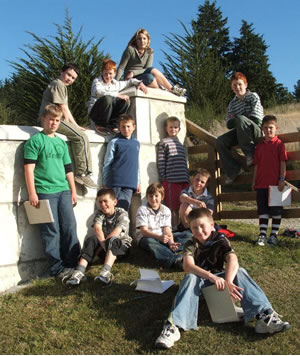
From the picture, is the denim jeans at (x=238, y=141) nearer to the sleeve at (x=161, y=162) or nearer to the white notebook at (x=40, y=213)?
the sleeve at (x=161, y=162)

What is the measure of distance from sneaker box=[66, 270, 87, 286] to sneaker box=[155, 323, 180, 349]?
129 cm

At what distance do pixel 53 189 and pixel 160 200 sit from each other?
1207 mm

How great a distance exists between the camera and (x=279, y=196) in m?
5.37

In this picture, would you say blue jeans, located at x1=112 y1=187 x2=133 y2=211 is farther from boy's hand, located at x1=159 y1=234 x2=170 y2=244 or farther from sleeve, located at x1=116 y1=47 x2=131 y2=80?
sleeve, located at x1=116 y1=47 x2=131 y2=80

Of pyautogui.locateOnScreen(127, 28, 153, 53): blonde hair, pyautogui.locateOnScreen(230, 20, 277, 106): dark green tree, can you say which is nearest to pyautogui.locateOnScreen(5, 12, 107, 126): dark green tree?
pyautogui.locateOnScreen(127, 28, 153, 53): blonde hair

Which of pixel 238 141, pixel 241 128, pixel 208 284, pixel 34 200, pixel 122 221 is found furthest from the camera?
pixel 238 141

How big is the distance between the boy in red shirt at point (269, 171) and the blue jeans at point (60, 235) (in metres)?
2.25

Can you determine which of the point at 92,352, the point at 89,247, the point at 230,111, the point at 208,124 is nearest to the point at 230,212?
the point at 230,111

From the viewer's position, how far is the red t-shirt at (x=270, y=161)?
5.43 meters

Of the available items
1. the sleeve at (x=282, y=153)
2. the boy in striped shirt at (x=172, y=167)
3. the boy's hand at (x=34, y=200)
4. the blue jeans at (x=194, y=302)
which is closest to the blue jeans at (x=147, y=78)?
the boy in striped shirt at (x=172, y=167)

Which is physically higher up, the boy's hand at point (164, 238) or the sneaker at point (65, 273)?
the boy's hand at point (164, 238)

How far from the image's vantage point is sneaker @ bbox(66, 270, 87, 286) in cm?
409

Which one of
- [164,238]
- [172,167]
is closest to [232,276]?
[164,238]

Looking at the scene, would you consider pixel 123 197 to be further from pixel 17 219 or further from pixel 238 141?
pixel 238 141
